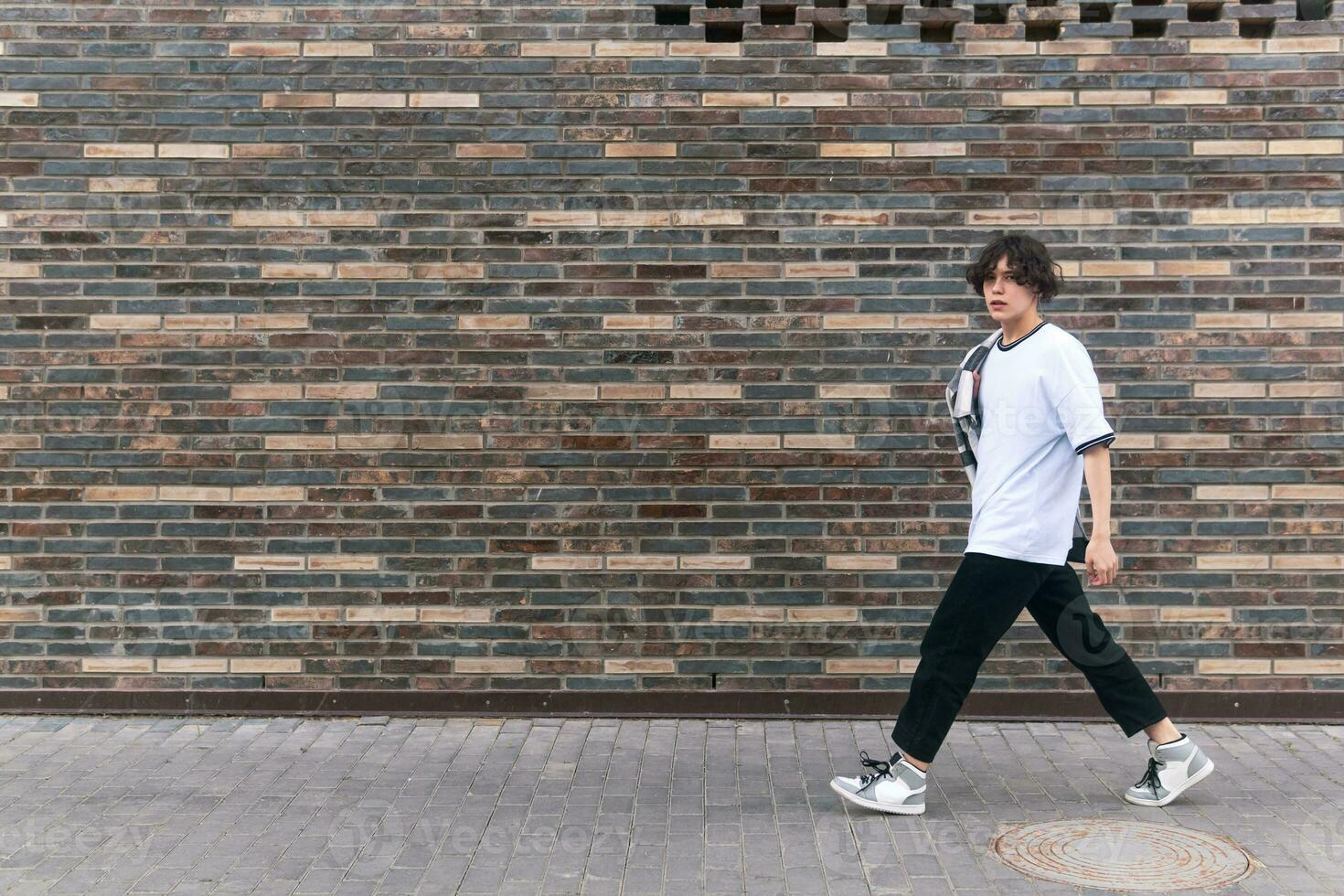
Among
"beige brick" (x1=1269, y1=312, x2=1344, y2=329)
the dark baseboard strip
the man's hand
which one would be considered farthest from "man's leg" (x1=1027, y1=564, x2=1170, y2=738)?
"beige brick" (x1=1269, y1=312, x2=1344, y2=329)

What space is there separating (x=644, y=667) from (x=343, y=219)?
253 cm

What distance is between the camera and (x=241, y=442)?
556 centimetres

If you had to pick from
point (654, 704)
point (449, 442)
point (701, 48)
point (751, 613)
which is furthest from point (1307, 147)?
point (449, 442)

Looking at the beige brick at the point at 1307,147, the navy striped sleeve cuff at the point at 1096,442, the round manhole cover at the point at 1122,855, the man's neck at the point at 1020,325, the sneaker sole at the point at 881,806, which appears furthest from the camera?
the beige brick at the point at 1307,147

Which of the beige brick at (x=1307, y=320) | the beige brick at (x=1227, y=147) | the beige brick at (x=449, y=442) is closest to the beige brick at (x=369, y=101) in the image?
the beige brick at (x=449, y=442)

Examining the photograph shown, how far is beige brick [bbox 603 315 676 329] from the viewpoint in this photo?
18.0ft

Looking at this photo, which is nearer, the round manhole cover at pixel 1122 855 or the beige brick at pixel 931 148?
the round manhole cover at pixel 1122 855

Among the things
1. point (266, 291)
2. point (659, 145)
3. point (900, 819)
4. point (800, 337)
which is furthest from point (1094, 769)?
point (266, 291)

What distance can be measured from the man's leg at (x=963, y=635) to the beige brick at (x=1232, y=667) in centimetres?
162

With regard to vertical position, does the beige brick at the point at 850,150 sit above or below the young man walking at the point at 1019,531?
above

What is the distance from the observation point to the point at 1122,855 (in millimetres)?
3898

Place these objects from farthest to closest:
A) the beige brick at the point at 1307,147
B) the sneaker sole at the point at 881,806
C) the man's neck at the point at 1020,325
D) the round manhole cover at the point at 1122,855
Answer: the beige brick at the point at 1307,147 → the man's neck at the point at 1020,325 → the sneaker sole at the point at 881,806 → the round manhole cover at the point at 1122,855

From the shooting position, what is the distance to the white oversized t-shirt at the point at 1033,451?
4.24m

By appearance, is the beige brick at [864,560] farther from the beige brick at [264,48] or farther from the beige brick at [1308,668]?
the beige brick at [264,48]
